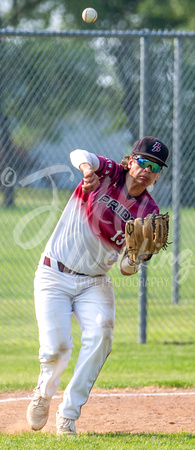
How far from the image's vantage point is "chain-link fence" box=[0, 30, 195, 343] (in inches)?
271

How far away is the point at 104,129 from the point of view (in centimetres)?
767

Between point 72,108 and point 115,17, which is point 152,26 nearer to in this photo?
point 115,17

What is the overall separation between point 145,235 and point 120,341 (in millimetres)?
3404

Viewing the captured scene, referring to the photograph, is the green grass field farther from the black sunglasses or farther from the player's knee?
the black sunglasses

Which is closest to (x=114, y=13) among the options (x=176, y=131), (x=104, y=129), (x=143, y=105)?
(x=104, y=129)

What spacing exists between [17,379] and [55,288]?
6.65ft

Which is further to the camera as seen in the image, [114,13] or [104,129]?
[114,13]

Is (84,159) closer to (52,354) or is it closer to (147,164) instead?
(147,164)

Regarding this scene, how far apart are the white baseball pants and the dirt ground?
1.36 ft

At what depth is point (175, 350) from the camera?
6719 mm

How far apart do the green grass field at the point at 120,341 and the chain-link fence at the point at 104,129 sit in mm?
28

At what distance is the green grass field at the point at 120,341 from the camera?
3.82 meters

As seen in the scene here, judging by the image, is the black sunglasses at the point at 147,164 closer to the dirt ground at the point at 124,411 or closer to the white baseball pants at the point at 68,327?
the white baseball pants at the point at 68,327

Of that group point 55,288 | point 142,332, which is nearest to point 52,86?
point 142,332
